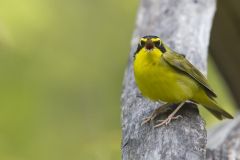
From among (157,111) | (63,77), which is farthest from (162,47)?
(63,77)

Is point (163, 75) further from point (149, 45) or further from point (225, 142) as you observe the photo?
point (225, 142)

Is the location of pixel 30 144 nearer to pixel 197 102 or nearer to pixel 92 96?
pixel 92 96

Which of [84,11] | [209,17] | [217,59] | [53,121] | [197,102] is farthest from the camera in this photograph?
[84,11]

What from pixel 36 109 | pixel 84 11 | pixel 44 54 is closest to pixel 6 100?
pixel 36 109

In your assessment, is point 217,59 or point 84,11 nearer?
point 217,59

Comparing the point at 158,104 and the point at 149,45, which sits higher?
the point at 149,45
